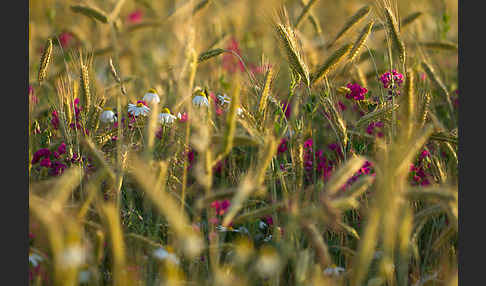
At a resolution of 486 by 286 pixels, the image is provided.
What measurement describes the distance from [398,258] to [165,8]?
5.34 metres

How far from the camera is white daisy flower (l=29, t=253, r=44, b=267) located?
1.96 meters

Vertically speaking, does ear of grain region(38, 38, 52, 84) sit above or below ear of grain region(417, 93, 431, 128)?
above

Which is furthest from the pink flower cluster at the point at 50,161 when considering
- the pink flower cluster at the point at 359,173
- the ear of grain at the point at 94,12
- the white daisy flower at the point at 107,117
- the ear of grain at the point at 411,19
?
the ear of grain at the point at 411,19

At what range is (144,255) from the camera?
7.23ft

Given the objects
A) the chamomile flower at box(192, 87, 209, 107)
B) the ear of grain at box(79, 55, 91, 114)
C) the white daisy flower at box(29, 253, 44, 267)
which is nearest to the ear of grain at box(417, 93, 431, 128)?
the chamomile flower at box(192, 87, 209, 107)

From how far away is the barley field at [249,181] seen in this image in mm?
1654

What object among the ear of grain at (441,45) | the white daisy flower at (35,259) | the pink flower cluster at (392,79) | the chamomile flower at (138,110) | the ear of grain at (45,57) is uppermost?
the ear of grain at (441,45)

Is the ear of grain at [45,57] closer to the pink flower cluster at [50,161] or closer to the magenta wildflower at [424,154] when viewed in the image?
the pink flower cluster at [50,161]

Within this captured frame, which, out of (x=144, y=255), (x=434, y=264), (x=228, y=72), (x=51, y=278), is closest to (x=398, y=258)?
(x=434, y=264)

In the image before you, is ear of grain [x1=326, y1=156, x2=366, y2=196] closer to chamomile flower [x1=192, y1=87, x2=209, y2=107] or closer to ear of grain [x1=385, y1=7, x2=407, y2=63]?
ear of grain [x1=385, y1=7, x2=407, y2=63]

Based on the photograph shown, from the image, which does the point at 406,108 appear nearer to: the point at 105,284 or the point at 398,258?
the point at 398,258

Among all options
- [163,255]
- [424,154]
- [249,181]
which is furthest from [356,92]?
[163,255]

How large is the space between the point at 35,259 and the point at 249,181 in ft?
3.11

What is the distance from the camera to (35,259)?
199 centimetres
